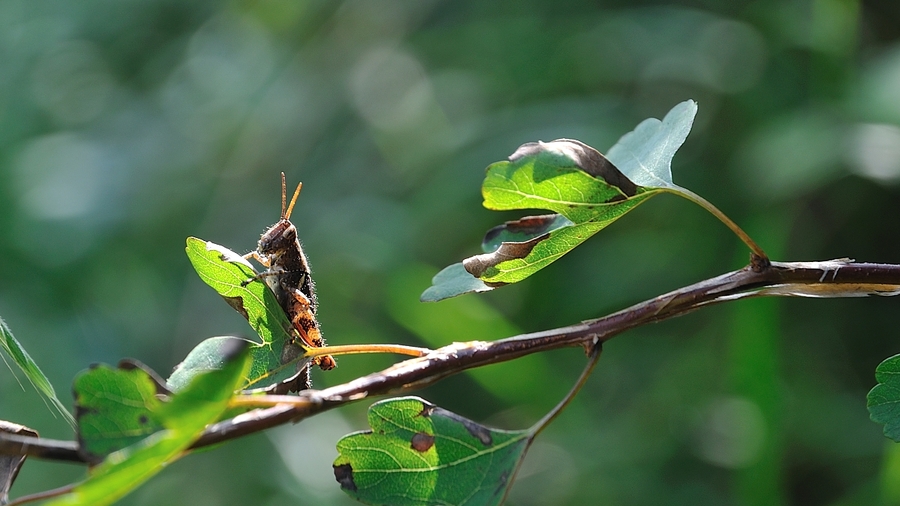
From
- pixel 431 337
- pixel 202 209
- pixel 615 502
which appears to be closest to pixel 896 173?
pixel 615 502

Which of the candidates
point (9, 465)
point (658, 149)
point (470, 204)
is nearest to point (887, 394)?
point (658, 149)

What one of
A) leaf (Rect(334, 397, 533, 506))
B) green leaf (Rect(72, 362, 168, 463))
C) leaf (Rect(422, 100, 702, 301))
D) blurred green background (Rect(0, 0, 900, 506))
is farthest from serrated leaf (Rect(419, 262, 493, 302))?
blurred green background (Rect(0, 0, 900, 506))

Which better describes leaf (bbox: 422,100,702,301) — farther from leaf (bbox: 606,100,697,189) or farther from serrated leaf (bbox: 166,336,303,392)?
serrated leaf (bbox: 166,336,303,392)

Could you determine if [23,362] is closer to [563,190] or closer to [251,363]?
[251,363]

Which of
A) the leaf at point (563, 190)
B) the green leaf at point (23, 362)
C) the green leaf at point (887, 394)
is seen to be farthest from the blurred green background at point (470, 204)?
the green leaf at point (23, 362)

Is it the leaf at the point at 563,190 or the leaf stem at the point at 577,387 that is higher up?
the leaf at the point at 563,190

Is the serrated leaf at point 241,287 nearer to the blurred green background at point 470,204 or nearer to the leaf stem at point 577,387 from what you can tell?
the leaf stem at point 577,387
